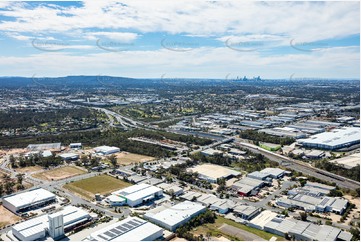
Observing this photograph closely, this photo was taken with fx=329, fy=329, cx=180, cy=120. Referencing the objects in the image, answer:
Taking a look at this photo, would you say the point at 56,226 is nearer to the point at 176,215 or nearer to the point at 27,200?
the point at 27,200

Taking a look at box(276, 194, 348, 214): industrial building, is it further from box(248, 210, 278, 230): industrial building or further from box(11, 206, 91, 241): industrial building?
box(11, 206, 91, 241): industrial building

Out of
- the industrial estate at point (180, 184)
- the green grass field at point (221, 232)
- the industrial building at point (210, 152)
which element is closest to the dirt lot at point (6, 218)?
the industrial estate at point (180, 184)

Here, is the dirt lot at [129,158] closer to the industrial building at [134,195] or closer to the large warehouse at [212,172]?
the large warehouse at [212,172]

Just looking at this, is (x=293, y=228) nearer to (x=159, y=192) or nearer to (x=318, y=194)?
(x=318, y=194)

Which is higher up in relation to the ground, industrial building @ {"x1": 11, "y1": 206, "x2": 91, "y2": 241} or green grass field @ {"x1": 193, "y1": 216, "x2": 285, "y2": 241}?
industrial building @ {"x1": 11, "y1": 206, "x2": 91, "y2": 241}

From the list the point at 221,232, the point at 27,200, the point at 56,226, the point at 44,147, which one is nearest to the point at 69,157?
the point at 44,147

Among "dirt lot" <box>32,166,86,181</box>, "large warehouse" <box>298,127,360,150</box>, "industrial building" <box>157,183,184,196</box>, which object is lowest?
"dirt lot" <box>32,166,86,181</box>

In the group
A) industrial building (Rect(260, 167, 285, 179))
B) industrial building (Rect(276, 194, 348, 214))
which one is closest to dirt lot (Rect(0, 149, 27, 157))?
industrial building (Rect(260, 167, 285, 179))
